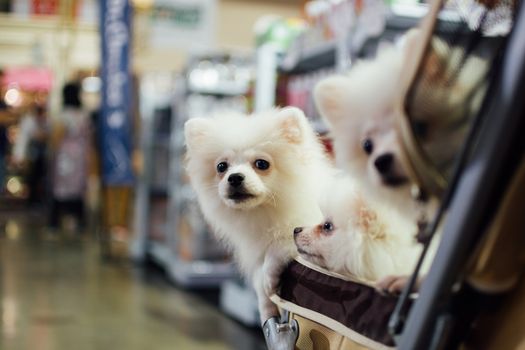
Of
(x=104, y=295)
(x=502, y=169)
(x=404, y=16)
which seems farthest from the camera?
(x=104, y=295)

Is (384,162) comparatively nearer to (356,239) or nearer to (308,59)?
(356,239)

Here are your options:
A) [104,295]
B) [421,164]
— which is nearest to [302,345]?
[421,164]

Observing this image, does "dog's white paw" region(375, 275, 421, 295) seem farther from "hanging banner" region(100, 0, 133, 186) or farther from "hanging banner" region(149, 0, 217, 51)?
"hanging banner" region(149, 0, 217, 51)

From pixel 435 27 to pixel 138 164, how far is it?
642cm

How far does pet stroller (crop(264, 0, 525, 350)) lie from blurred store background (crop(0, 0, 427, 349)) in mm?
523

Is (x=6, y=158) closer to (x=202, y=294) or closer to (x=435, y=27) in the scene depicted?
(x=202, y=294)

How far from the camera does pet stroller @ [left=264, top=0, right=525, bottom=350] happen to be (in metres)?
0.48

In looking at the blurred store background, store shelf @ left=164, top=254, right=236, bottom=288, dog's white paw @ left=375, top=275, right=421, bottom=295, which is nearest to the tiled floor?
the blurred store background

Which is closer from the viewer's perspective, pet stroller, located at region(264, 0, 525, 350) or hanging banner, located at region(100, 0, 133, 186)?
pet stroller, located at region(264, 0, 525, 350)

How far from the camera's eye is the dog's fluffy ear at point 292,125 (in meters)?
0.69

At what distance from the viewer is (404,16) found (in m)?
2.68

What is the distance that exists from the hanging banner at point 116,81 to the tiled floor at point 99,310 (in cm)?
89

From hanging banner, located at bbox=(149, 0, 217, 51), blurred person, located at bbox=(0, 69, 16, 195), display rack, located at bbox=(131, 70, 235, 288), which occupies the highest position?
hanging banner, located at bbox=(149, 0, 217, 51)

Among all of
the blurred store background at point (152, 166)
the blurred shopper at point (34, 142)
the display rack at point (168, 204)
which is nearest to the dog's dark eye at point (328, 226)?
the blurred store background at point (152, 166)
